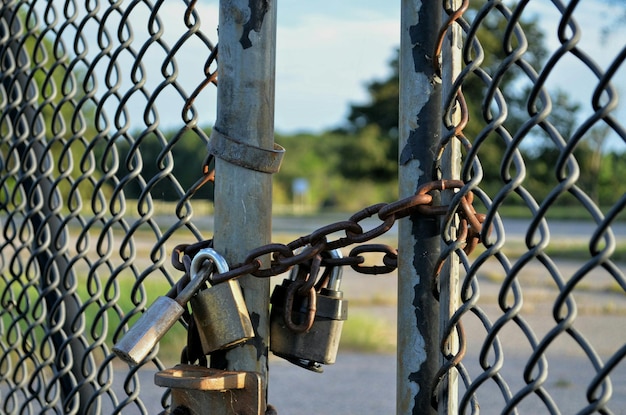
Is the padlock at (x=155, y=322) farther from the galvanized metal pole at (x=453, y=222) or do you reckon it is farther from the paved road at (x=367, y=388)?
the paved road at (x=367, y=388)

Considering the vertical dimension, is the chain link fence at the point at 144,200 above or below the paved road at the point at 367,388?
above

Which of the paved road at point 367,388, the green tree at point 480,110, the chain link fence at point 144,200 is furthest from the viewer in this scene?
the green tree at point 480,110

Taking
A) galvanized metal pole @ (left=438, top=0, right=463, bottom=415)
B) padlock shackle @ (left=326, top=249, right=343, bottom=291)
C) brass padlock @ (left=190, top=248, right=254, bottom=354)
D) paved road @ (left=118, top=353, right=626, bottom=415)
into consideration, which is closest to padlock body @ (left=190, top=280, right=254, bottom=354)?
brass padlock @ (left=190, top=248, right=254, bottom=354)

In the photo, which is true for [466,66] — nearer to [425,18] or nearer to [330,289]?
[425,18]

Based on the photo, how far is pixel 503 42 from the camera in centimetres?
78

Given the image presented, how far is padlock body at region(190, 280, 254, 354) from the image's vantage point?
0.93 metres

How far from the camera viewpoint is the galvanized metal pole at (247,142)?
3.14ft

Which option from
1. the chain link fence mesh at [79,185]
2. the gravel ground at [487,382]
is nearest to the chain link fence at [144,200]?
the chain link fence mesh at [79,185]

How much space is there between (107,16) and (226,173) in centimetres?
53

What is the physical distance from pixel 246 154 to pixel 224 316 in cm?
20

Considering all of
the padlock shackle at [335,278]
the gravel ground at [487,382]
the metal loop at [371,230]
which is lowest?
the gravel ground at [487,382]

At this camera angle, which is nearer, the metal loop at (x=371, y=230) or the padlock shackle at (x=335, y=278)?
the metal loop at (x=371, y=230)

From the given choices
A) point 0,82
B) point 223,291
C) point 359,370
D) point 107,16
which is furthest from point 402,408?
point 359,370

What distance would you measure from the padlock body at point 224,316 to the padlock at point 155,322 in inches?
0.8
